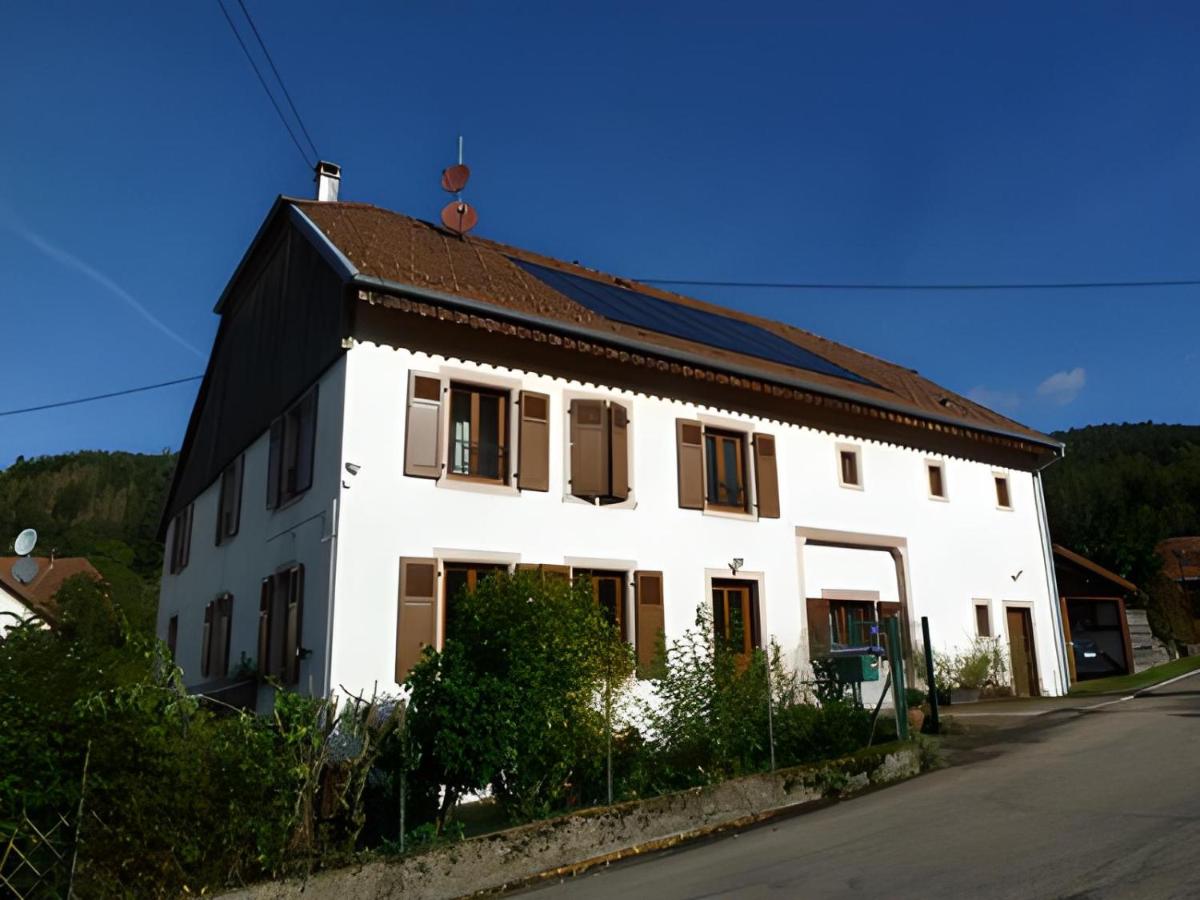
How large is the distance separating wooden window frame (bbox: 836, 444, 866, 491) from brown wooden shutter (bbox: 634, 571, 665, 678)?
497 centimetres

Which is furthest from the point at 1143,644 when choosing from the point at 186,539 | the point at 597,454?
the point at 186,539

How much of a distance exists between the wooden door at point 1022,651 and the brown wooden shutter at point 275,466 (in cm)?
1447

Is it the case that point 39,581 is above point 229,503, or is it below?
above

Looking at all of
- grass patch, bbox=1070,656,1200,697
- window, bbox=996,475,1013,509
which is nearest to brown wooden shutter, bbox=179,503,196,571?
window, bbox=996,475,1013,509

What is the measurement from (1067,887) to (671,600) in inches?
322

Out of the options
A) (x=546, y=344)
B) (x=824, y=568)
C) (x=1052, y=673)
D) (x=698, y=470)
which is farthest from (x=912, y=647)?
(x=546, y=344)

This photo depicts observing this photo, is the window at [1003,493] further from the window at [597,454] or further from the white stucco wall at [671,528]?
the window at [597,454]

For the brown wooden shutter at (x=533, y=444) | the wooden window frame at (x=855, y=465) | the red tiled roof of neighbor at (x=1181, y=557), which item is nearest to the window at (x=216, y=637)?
the brown wooden shutter at (x=533, y=444)

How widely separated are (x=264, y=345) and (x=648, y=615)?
8.21 meters

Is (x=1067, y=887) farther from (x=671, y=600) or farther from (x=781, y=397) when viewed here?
(x=781, y=397)

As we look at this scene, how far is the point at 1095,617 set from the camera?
86.6 ft

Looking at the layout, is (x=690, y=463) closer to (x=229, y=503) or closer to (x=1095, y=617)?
(x=229, y=503)

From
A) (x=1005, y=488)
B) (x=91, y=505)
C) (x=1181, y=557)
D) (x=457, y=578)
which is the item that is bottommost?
(x=457, y=578)

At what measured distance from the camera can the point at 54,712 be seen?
5656 millimetres
